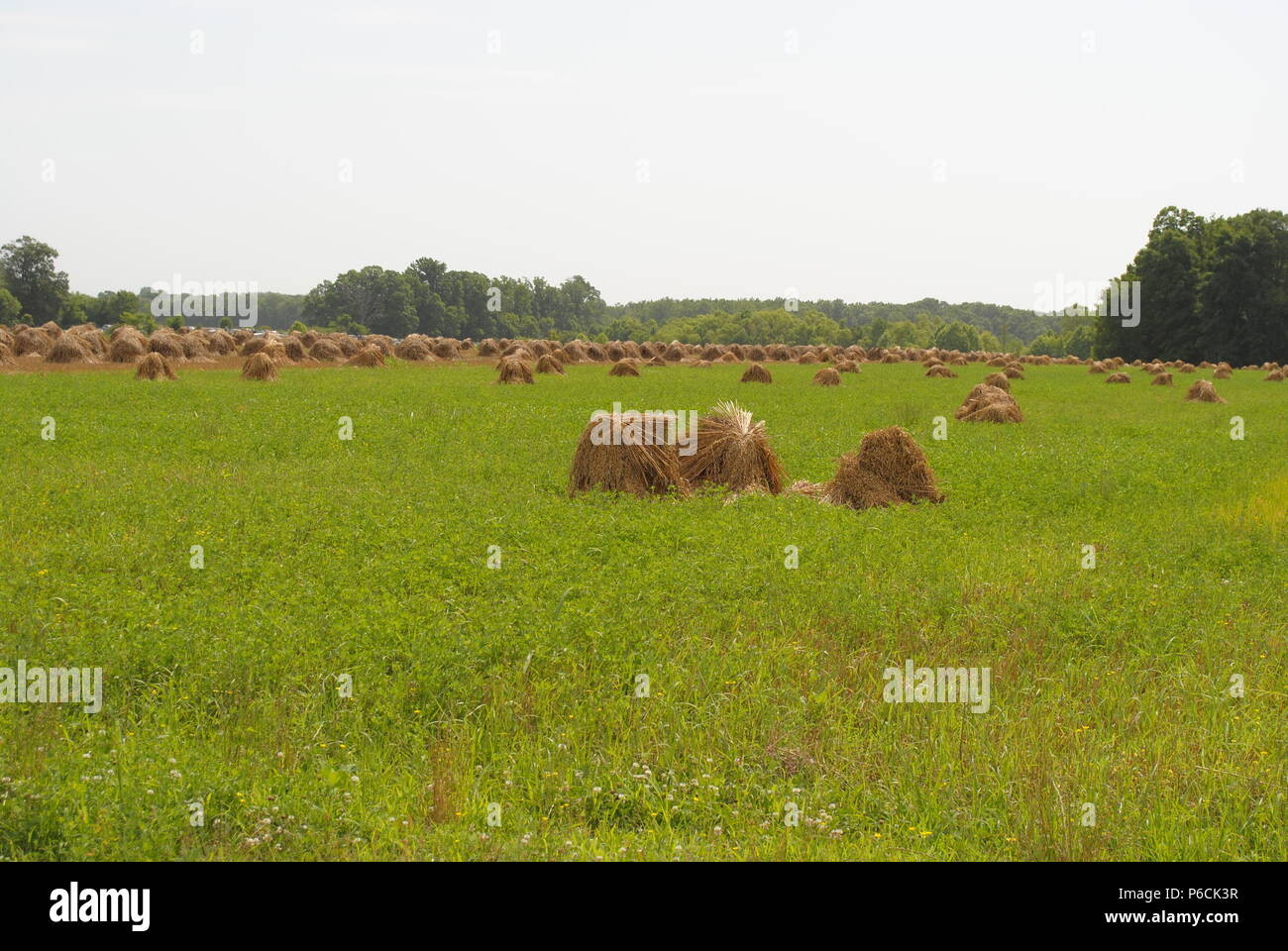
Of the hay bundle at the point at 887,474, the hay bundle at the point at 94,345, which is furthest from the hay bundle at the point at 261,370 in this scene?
the hay bundle at the point at 887,474

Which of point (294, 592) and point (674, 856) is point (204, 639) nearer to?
point (294, 592)

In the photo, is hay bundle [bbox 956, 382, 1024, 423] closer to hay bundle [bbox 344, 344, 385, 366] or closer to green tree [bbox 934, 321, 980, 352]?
hay bundle [bbox 344, 344, 385, 366]

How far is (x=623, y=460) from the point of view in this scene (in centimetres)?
1354

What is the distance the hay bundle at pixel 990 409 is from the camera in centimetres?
2556

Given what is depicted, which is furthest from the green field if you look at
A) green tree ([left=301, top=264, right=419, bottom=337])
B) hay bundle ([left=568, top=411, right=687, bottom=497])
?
green tree ([left=301, top=264, right=419, bottom=337])

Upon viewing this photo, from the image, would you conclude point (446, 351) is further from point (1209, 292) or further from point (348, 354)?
point (1209, 292)

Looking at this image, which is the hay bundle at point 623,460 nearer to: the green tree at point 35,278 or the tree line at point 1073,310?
the tree line at point 1073,310

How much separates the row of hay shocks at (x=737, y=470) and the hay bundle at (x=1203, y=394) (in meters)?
28.1

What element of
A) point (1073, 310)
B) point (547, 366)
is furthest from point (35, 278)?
point (1073, 310)

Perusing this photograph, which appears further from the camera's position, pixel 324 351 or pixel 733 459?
pixel 324 351

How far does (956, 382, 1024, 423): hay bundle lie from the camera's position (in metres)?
25.6

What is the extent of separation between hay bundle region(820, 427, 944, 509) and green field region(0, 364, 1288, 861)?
880 millimetres

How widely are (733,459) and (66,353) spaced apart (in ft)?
115

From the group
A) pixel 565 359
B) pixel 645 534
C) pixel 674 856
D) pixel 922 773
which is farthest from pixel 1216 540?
pixel 565 359
